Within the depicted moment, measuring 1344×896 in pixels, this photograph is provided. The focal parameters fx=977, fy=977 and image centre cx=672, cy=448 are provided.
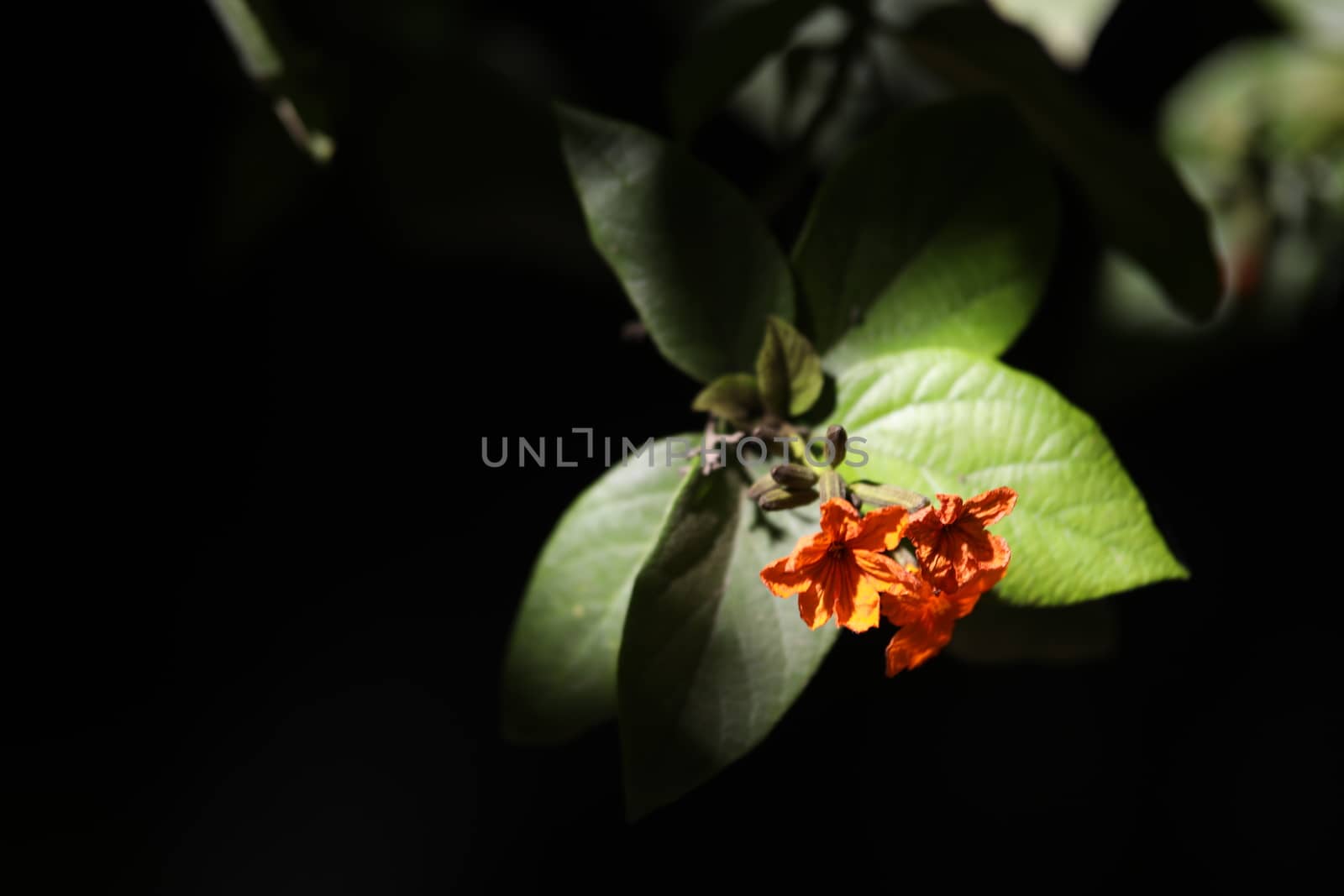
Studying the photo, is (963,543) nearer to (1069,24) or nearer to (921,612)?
(921,612)

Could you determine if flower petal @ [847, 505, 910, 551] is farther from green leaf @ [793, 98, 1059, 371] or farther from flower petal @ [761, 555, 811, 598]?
green leaf @ [793, 98, 1059, 371]

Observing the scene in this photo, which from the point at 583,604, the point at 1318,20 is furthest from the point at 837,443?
the point at 1318,20

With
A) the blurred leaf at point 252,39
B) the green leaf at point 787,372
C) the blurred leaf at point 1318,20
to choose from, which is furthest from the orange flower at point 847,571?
the blurred leaf at point 1318,20

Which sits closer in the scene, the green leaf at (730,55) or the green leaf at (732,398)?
the green leaf at (732,398)

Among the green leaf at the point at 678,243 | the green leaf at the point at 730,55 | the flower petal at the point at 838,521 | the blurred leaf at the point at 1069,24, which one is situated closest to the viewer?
the flower petal at the point at 838,521

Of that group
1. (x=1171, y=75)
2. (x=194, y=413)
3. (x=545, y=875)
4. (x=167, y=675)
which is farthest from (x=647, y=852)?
(x=1171, y=75)

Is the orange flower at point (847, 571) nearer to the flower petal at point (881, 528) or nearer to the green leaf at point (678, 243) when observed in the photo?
the flower petal at point (881, 528)

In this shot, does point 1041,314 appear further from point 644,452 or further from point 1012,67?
point 644,452
